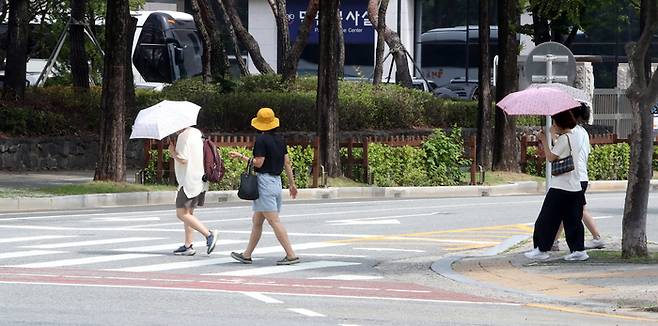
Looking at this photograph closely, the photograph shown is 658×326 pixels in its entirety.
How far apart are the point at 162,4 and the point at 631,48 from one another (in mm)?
64055

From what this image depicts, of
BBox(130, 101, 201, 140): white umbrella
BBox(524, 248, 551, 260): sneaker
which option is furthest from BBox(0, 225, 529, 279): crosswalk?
BBox(524, 248, 551, 260): sneaker

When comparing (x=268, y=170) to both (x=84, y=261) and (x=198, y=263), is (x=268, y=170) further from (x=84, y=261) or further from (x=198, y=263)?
(x=84, y=261)

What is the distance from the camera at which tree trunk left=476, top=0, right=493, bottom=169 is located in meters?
34.5

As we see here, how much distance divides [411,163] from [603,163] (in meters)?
6.14

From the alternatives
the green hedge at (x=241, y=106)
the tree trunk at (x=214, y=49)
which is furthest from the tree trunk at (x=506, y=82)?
the tree trunk at (x=214, y=49)

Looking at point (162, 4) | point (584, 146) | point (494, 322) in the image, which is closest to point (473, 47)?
point (162, 4)

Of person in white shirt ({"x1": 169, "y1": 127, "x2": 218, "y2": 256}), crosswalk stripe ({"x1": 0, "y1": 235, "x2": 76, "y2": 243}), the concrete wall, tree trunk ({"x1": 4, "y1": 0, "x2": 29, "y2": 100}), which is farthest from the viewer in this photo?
tree trunk ({"x1": 4, "y1": 0, "x2": 29, "y2": 100})

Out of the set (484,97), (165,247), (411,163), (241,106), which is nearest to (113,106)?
(411,163)

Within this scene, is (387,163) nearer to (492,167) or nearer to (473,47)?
(492,167)

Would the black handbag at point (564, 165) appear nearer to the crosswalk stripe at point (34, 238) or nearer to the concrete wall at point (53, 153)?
the crosswalk stripe at point (34, 238)

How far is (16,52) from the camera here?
36.6 m

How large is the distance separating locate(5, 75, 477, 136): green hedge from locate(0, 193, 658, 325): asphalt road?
371 inches

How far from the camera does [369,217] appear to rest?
23766 mm

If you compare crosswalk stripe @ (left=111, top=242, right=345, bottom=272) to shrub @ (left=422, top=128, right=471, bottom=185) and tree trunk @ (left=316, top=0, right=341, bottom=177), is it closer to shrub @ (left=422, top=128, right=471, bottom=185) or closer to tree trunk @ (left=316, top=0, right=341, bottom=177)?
tree trunk @ (left=316, top=0, right=341, bottom=177)
